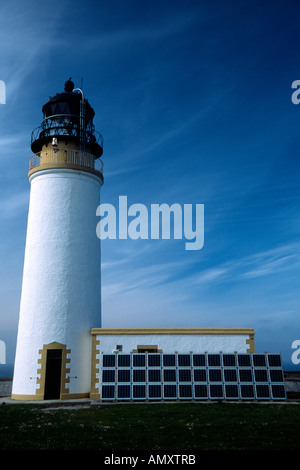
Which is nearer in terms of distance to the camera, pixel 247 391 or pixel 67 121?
pixel 247 391

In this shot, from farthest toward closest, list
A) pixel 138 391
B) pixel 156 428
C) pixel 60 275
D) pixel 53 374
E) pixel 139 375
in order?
pixel 60 275 < pixel 53 374 < pixel 139 375 < pixel 138 391 < pixel 156 428

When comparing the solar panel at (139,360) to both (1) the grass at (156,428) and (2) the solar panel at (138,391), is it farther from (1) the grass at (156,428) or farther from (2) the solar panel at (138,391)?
(1) the grass at (156,428)

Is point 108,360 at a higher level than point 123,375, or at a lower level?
higher

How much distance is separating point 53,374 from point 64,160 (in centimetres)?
1268

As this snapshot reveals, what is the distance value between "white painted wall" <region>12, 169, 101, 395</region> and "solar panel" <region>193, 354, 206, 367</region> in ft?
20.9

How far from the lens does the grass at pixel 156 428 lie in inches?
416

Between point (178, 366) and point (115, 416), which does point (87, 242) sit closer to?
point (178, 366)

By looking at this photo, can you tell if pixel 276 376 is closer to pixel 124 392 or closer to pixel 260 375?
pixel 260 375

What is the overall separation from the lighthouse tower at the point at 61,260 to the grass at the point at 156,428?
4.56 metres

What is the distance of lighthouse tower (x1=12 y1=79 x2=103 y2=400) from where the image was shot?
21.9 m

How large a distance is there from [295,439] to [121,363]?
10.4 meters

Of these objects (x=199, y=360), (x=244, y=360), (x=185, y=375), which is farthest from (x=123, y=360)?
(x=244, y=360)

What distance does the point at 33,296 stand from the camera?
22922 mm

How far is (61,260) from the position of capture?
23.3m
